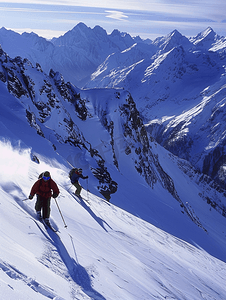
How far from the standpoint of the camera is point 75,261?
7391 mm

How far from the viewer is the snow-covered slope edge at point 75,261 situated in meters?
5.38

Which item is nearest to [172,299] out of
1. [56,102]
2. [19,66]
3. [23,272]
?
[23,272]

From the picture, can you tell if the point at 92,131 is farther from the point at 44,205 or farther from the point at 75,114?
the point at 44,205

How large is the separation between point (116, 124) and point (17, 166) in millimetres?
51092

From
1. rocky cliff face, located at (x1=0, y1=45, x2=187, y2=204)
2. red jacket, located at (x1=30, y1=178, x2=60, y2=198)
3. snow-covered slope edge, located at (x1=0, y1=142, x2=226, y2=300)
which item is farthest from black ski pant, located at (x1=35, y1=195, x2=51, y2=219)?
rocky cliff face, located at (x1=0, y1=45, x2=187, y2=204)

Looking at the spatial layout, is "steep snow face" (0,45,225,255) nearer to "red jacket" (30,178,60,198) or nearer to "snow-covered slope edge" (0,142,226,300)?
"snow-covered slope edge" (0,142,226,300)

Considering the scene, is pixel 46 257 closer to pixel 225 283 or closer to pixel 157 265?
pixel 157 265

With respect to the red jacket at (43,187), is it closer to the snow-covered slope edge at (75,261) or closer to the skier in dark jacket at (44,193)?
the skier in dark jacket at (44,193)

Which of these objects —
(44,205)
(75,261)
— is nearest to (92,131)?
(44,205)

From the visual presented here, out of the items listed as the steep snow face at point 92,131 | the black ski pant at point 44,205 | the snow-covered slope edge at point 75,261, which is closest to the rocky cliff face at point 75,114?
the steep snow face at point 92,131

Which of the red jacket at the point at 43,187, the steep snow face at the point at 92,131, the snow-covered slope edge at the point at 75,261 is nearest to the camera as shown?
the snow-covered slope edge at the point at 75,261

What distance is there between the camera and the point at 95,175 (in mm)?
28938

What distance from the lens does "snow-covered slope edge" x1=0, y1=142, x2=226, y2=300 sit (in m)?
5.38

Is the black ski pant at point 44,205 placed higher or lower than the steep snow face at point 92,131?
lower
